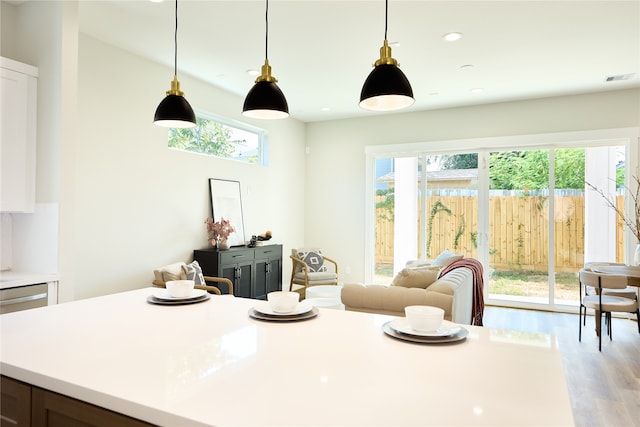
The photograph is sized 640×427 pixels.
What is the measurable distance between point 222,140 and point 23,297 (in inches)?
130

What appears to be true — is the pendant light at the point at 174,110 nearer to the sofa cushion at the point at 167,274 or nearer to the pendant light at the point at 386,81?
the pendant light at the point at 386,81

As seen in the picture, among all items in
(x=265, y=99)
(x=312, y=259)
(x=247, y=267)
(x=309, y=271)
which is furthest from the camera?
(x=312, y=259)

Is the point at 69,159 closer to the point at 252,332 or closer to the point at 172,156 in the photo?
the point at 172,156

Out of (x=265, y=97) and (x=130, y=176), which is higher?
(x=265, y=97)

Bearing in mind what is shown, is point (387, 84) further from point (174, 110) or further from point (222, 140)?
point (222, 140)

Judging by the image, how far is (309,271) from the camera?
5957 millimetres

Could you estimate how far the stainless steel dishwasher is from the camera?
257 cm

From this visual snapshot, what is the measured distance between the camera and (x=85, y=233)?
379 cm

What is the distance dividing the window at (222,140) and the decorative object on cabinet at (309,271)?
154 centimetres

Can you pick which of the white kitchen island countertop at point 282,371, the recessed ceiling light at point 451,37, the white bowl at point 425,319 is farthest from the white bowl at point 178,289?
the recessed ceiling light at point 451,37

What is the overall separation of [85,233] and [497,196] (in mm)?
5360

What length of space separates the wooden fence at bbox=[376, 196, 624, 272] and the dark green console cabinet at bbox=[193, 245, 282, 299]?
2.42m

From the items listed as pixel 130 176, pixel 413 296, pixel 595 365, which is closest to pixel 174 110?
pixel 413 296

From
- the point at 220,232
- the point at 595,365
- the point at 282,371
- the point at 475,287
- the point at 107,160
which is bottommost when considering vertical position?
the point at 595,365
